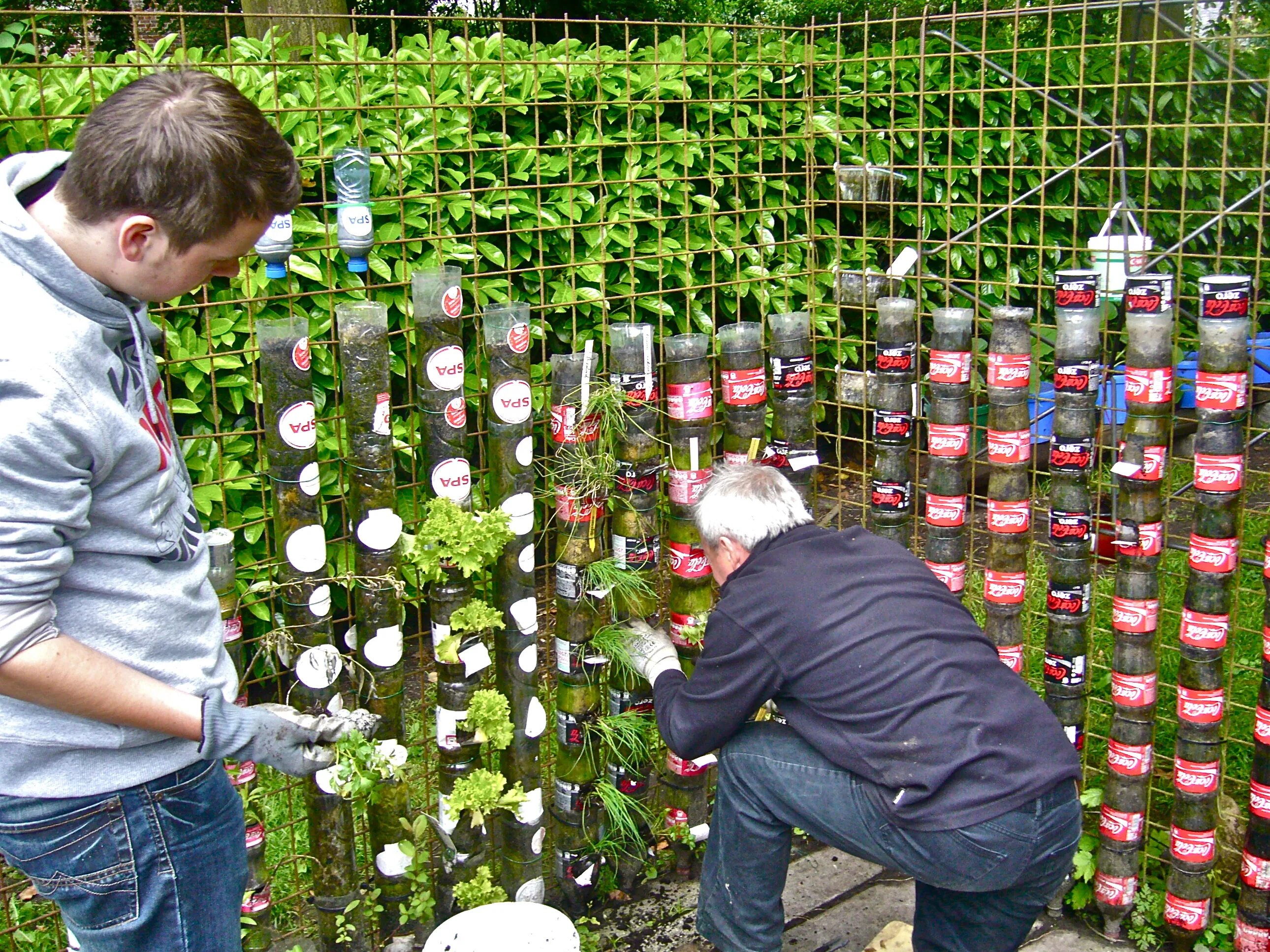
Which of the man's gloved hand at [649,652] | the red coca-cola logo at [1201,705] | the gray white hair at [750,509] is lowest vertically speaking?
the red coca-cola logo at [1201,705]

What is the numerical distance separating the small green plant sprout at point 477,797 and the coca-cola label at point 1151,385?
2063 mm

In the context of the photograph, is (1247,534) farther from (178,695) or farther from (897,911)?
(178,695)

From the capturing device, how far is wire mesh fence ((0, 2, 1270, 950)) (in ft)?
10.2

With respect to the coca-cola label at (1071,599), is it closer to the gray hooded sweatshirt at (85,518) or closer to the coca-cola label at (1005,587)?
the coca-cola label at (1005,587)

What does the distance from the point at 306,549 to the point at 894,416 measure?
1893mm

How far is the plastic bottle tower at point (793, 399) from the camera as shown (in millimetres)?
3686

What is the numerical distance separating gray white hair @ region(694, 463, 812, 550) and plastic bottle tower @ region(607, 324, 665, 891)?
0.49m

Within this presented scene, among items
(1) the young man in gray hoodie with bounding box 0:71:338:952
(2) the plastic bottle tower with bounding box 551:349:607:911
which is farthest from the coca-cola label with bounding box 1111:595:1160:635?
(1) the young man in gray hoodie with bounding box 0:71:338:952

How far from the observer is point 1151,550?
3.25m

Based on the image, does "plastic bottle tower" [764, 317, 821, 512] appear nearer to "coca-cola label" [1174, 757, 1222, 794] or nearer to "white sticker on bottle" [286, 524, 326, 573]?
"coca-cola label" [1174, 757, 1222, 794]

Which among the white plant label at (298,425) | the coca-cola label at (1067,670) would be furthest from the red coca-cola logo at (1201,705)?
the white plant label at (298,425)

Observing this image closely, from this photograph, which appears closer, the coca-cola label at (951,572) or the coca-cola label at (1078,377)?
the coca-cola label at (1078,377)

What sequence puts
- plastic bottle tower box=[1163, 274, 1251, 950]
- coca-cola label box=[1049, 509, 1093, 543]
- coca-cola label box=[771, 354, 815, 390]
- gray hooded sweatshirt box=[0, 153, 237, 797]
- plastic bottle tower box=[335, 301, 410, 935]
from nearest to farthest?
gray hooded sweatshirt box=[0, 153, 237, 797]
plastic bottle tower box=[335, 301, 410, 935]
plastic bottle tower box=[1163, 274, 1251, 950]
coca-cola label box=[1049, 509, 1093, 543]
coca-cola label box=[771, 354, 815, 390]

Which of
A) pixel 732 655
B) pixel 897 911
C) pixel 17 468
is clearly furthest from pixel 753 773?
pixel 17 468
